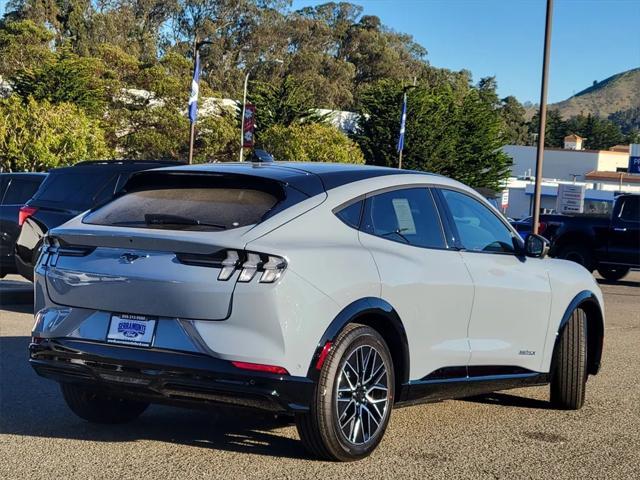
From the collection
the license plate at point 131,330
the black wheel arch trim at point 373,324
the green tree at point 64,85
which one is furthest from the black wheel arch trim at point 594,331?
the green tree at point 64,85

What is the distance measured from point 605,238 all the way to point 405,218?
16736mm

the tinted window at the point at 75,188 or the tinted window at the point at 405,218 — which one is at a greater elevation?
the tinted window at the point at 405,218

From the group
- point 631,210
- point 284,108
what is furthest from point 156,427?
point 284,108

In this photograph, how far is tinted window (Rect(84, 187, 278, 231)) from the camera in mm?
5314

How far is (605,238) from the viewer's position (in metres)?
21.7

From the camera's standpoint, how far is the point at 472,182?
63969 millimetres

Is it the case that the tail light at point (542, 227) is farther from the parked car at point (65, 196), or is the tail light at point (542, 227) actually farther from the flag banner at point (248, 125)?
the flag banner at point (248, 125)

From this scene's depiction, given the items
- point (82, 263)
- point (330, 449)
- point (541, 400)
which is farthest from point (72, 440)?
point (541, 400)

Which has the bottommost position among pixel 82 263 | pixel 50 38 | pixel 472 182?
pixel 472 182

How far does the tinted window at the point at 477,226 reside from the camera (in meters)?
6.52

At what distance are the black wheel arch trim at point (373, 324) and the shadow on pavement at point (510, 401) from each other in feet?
→ 6.62

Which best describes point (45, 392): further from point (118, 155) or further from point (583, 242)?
point (118, 155)

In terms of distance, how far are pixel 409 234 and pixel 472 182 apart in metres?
58.9

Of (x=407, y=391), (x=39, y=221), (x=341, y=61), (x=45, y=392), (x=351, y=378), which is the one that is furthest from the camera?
(x=341, y=61)
